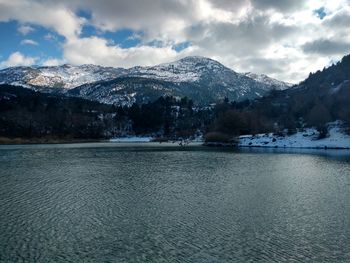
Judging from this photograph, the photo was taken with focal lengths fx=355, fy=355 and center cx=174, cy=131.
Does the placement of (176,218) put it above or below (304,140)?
below

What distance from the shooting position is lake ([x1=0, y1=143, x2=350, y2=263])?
79.5ft

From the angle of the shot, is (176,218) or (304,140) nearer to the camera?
(176,218)

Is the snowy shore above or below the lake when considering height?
above

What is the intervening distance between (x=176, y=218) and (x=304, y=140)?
411 feet

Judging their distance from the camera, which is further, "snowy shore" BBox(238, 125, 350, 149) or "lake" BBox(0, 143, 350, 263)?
"snowy shore" BBox(238, 125, 350, 149)

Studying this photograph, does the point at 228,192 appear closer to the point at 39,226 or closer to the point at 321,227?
the point at 321,227

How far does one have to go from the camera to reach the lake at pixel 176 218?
79.5 ft

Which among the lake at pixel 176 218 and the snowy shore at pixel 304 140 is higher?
the snowy shore at pixel 304 140

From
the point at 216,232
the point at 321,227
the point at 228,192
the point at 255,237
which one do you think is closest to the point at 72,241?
the point at 216,232

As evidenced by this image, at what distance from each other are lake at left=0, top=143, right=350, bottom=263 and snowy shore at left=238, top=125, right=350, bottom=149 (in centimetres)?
8333

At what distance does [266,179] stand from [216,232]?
102ft

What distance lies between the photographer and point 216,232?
2884cm

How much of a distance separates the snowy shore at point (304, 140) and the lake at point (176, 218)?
83.3m

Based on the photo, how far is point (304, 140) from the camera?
146750 millimetres
